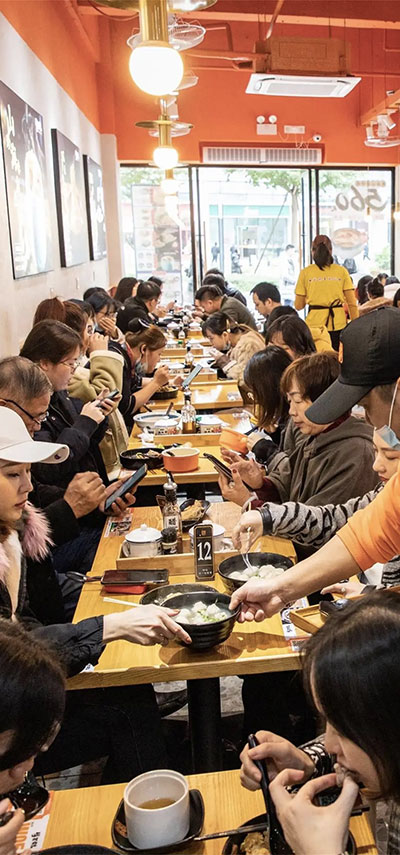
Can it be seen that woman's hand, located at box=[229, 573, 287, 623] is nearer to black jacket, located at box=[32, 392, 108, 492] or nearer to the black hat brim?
the black hat brim

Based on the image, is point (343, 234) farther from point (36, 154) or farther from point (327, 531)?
point (327, 531)

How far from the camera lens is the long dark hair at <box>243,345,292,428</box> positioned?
11.3ft

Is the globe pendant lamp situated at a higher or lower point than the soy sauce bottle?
higher

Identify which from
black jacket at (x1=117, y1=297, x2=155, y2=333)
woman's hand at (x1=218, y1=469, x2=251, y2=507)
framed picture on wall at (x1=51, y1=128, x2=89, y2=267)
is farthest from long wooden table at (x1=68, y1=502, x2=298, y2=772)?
framed picture on wall at (x1=51, y1=128, x2=89, y2=267)

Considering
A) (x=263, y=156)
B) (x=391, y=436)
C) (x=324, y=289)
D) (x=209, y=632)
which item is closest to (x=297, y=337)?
(x=391, y=436)

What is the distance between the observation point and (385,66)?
10.9 m

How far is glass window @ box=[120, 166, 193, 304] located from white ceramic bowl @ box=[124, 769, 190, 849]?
10.9 metres

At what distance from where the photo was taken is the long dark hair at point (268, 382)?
3.43 meters

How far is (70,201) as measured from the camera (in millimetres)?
6719

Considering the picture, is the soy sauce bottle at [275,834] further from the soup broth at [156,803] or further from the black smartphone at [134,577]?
the black smartphone at [134,577]

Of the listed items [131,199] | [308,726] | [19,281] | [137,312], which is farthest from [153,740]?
[131,199]

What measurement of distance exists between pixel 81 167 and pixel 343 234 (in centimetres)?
589

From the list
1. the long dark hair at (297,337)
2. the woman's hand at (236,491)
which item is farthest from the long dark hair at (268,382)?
the woman's hand at (236,491)

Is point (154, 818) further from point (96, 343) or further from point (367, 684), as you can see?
point (96, 343)
